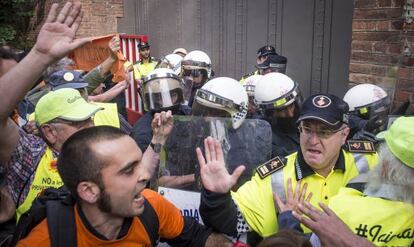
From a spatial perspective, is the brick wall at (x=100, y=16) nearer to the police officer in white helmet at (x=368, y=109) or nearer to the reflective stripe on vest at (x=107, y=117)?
the reflective stripe on vest at (x=107, y=117)

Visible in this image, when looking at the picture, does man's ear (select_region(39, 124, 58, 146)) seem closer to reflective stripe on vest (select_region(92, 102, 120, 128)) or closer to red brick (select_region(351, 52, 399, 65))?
→ reflective stripe on vest (select_region(92, 102, 120, 128))

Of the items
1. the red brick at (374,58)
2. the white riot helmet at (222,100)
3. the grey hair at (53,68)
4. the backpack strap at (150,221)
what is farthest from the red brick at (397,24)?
the grey hair at (53,68)

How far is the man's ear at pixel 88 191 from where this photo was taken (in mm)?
1976

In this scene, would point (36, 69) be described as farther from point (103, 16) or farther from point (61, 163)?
point (103, 16)

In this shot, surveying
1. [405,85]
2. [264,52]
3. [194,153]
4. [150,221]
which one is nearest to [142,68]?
[264,52]

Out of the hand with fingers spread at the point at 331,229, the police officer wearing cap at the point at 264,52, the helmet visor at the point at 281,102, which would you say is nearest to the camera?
the hand with fingers spread at the point at 331,229

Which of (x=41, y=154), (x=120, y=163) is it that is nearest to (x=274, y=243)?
(x=120, y=163)

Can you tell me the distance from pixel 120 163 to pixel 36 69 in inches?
21.9

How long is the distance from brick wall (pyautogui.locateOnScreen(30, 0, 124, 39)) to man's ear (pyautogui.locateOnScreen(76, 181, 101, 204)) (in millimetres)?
10097

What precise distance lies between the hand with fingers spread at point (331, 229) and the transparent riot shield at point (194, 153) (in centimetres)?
76

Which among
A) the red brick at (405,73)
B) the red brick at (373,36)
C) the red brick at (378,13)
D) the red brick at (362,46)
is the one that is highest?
the red brick at (378,13)

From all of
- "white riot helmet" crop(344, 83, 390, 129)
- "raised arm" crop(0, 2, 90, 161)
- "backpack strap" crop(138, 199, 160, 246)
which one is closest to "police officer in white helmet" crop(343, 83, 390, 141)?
"white riot helmet" crop(344, 83, 390, 129)

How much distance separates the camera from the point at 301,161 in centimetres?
268

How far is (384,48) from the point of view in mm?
4234
